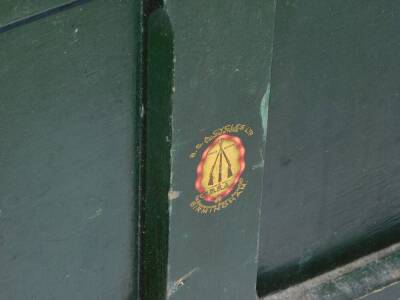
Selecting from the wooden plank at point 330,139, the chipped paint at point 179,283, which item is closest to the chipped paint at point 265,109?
the wooden plank at point 330,139

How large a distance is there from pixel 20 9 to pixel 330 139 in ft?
3.67

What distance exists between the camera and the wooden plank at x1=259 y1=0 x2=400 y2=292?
8.84 ft

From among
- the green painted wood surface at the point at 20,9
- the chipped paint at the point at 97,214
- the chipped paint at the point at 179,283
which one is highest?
the green painted wood surface at the point at 20,9

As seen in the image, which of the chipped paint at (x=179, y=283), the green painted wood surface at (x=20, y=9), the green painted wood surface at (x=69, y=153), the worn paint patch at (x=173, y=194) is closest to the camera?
the green painted wood surface at (x=20, y=9)

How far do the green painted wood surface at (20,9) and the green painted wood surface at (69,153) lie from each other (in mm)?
46

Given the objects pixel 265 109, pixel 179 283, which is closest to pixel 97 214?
pixel 179 283

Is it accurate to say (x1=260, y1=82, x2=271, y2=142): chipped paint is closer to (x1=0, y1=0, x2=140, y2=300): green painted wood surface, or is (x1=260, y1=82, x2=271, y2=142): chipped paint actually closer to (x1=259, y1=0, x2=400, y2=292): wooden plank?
(x1=259, y1=0, x2=400, y2=292): wooden plank

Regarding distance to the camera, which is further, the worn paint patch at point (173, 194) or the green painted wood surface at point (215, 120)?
the worn paint patch at point (173, 194)

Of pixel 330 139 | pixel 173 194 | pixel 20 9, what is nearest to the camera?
pixel 20 9

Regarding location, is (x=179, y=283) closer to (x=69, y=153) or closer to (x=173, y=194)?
(x=173, y=194)

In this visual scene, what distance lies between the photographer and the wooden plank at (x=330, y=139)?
2.69 meters

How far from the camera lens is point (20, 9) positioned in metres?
2.07

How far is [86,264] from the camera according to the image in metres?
2.61

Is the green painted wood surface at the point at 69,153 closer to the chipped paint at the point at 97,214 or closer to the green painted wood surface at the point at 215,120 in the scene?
the chipped paint at the point at 97,214
